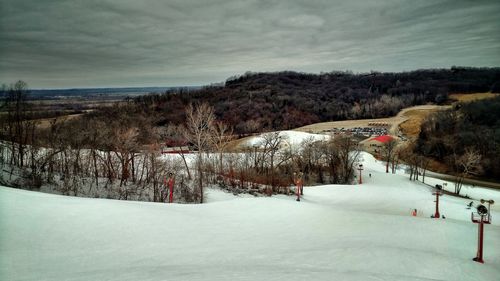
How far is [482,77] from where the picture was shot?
157875 mm

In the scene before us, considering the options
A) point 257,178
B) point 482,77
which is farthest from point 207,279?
point 482,77

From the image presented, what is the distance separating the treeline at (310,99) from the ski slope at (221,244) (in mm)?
84612

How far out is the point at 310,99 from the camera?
522ft

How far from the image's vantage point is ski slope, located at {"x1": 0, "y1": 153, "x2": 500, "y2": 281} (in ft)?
25.4

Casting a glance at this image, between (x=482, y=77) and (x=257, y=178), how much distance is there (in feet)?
602

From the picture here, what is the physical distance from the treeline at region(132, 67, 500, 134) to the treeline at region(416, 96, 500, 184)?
4808cm

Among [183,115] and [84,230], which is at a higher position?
[183,115]

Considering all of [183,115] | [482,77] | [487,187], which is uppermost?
[482,77]

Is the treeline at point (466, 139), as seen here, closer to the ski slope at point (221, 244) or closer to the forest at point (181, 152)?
the forest at point (181, 152)

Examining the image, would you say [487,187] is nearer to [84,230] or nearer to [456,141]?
[456,141]

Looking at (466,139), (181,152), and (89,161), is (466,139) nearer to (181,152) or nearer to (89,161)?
(181,152)

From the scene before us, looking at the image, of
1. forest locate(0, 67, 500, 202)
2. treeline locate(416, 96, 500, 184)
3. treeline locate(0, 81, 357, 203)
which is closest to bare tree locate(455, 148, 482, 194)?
treeline locate(416, 96, 500, 184)

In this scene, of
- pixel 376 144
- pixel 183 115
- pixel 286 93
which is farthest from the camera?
pixel 286 93

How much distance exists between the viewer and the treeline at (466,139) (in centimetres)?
5281
